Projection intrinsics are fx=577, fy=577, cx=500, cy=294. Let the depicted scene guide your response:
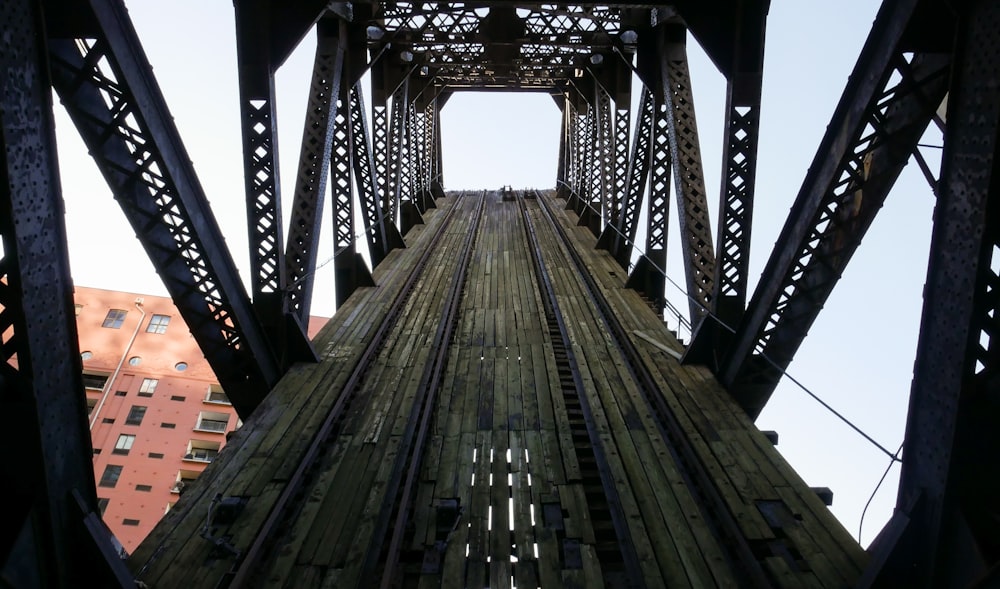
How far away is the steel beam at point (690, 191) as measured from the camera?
25.1ft

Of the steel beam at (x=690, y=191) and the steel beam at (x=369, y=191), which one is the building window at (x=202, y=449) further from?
the steel beam at (x=690, y=191)

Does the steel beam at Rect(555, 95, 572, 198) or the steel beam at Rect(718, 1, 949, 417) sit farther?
the steel beam at Rect(555, 95, 572, 198)

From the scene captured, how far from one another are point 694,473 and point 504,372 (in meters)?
3.01

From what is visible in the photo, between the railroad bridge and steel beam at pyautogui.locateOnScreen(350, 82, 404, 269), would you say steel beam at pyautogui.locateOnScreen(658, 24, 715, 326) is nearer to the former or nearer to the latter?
the railroad bridge

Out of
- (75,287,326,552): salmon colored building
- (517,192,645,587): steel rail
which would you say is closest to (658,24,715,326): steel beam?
(517,192,645,587): steel rail

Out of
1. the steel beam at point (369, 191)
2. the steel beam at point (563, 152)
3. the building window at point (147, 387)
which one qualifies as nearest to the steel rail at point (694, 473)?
the steel beam at point (369, 191)

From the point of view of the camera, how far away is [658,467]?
17.7ft

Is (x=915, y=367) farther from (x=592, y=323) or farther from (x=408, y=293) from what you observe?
(x=408, y=293)

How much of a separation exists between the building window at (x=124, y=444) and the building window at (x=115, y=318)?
23.0 feet

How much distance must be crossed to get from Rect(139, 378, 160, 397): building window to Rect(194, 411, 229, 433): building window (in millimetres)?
3161

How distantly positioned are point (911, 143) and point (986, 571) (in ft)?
10.2

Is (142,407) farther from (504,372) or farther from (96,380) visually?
(504,372)

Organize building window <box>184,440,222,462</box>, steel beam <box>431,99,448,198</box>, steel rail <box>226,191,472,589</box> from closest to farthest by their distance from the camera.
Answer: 1. steel rail <box>226,191,472,589</box>
2. steel beam <box>431,99,448,198</box>
3. building window <box>184,440,222,462</box>

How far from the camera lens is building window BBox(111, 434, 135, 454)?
1262 inches
